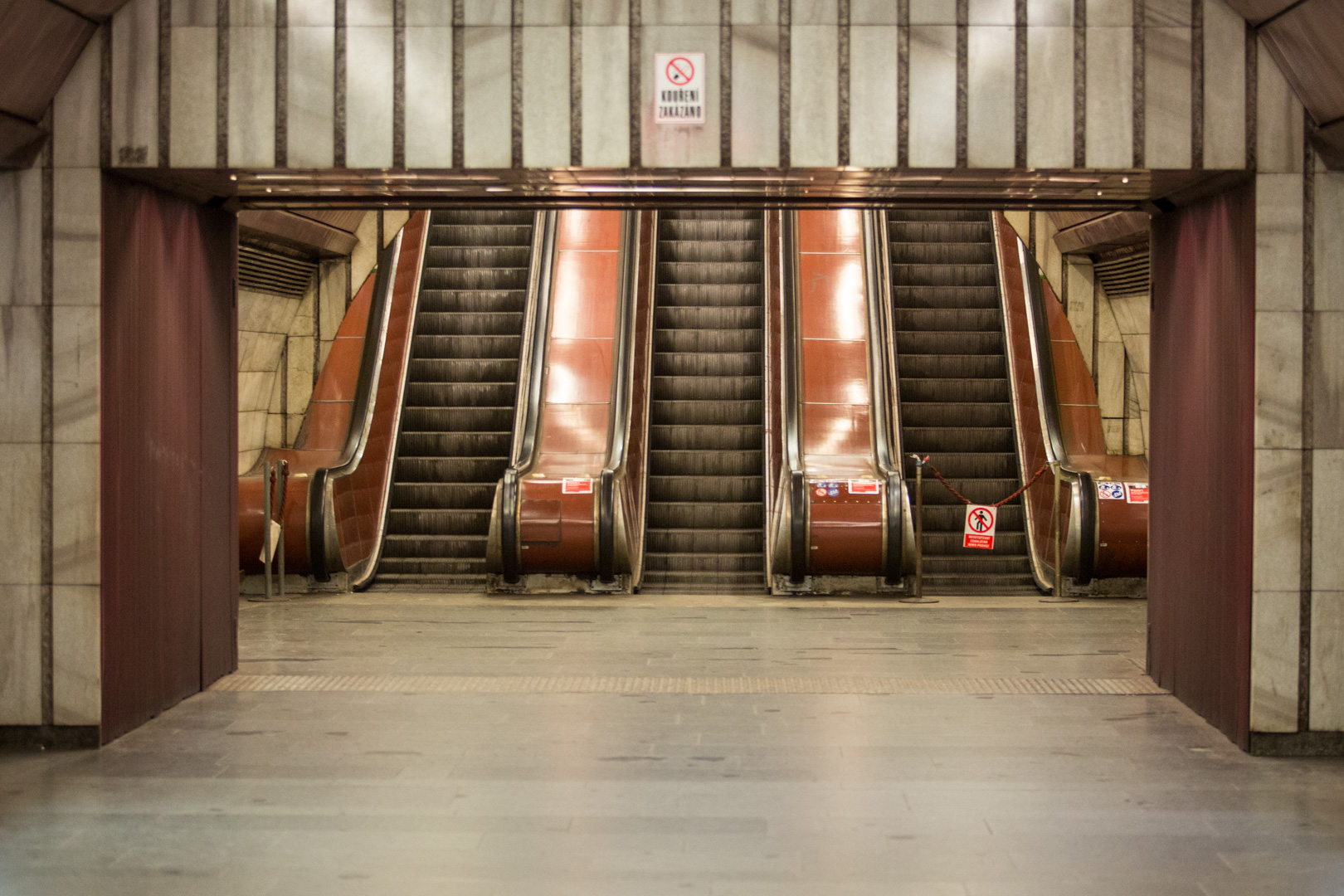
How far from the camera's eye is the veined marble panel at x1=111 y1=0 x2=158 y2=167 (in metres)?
5.26

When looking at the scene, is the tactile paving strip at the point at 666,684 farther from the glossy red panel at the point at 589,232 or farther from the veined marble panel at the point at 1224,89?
the glossy red panel at the point at 589,232

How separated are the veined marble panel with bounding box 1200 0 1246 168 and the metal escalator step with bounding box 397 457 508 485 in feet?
21.8

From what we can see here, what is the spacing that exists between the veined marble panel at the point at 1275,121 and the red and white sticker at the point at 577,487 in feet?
16.8

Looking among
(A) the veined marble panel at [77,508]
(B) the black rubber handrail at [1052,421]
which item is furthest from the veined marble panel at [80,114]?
(B) the black rubber handrail at [1052,421]

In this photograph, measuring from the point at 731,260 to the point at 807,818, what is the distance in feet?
29.9

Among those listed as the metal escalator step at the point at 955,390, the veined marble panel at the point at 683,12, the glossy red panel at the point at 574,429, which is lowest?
the glossy red panel at the point at 574,429

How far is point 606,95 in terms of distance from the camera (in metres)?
5.29

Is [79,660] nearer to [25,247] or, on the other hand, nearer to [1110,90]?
[25,247]

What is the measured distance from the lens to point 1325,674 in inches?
205

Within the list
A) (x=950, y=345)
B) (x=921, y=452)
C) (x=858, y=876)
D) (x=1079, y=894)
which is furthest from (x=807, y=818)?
(x=950, y=345)

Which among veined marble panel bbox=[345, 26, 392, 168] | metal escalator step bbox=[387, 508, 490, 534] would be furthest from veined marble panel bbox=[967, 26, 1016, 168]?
metal escalator step bbox=[387, 508, 490, 534]

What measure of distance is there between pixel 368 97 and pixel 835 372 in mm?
5946

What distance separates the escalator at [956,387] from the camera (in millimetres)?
9867

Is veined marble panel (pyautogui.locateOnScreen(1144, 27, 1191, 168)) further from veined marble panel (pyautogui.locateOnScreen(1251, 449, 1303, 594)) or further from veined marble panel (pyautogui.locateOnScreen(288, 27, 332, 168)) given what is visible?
veined marble panel (pyautogui.locateOnScreen(288, 27, 332, 168))
